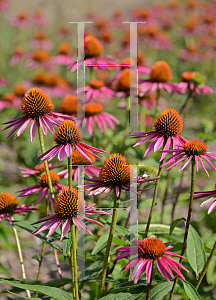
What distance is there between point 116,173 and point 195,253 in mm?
324

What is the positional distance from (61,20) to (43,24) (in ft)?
7.88

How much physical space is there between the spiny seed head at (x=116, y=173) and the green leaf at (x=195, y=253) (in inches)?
→ 10.6

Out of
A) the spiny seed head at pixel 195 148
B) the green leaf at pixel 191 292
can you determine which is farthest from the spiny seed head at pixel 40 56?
the green leaf at pixel 191 292

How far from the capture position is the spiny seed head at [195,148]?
2.82 feet

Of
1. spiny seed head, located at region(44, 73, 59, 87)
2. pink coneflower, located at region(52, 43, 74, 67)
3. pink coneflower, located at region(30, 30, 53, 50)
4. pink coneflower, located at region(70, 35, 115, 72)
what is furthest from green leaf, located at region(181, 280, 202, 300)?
pink coneflower, located at region(30, 30, 53, 50)

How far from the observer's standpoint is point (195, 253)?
3.13 feet

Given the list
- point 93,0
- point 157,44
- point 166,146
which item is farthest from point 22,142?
point 93,0

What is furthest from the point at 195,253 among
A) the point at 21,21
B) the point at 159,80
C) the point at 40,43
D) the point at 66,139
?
the point at 21,21

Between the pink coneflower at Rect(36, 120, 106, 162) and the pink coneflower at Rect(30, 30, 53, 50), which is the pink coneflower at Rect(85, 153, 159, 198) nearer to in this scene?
the pink coneflower at Rect(36, 120, 106, 162)

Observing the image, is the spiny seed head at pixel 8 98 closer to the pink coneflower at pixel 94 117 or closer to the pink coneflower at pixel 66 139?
the pink coneflower at pixel 94 117

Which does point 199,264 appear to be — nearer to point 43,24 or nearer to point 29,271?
point 29,271

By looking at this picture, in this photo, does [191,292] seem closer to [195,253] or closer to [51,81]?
[195,253]

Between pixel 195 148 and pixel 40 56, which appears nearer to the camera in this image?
pixel 195 148

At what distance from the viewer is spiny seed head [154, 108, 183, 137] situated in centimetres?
93
